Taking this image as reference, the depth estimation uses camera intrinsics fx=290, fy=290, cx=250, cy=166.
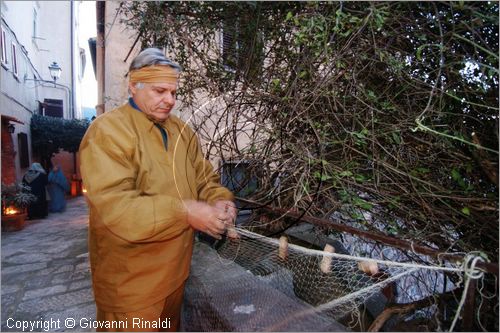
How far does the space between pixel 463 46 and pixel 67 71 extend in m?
25.0

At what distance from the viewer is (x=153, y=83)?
74.1 inches

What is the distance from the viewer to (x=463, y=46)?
1993mm

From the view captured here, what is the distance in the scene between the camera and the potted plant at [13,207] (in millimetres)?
8172

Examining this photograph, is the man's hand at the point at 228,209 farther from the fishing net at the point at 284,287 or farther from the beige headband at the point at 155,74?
the beige headband at the point at 155,74

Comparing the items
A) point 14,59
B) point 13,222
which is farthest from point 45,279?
point 14,59

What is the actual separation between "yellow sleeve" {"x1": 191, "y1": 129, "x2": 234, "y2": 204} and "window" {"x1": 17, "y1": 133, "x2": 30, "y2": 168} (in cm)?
1377

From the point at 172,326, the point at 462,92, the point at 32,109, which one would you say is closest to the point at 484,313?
the point at 462,92

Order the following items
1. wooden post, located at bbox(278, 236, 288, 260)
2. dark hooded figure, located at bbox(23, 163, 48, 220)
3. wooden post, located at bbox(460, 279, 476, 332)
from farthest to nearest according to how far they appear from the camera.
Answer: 1. dark hooded figure, located at bbox(23, 163, 48, 220)
2. wooden post, located at bbox(278, 236, 288, 260)
3. wooden post, located at bbox(460, 279, 476, 332)

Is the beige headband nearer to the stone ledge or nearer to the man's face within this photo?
the man's face

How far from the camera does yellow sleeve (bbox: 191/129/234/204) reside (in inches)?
88.2

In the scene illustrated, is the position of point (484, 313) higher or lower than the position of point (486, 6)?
lower

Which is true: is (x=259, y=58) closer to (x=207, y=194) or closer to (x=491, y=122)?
(x=207, y=194)

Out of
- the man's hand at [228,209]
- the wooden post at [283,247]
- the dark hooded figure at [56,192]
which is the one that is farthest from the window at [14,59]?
the wooden post at [283,247]

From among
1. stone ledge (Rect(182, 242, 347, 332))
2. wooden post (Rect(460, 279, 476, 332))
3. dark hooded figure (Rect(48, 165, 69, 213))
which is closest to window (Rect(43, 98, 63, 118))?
dark hooded figure (Rect(48, 165, 69, 213))
